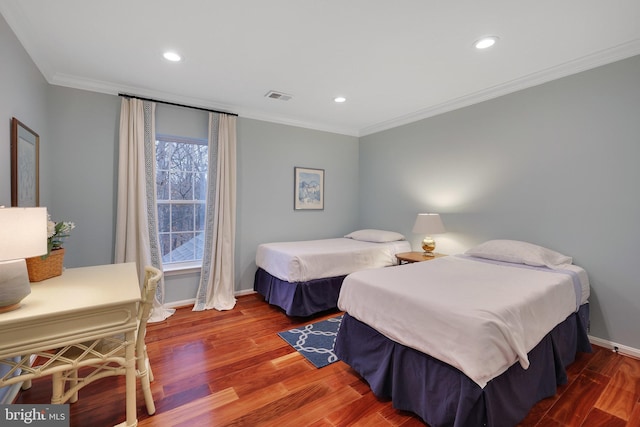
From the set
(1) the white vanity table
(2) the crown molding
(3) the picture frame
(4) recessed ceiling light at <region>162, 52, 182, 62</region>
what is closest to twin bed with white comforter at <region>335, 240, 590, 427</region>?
(1) the white vanity table

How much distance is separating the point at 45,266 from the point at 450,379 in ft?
7.95

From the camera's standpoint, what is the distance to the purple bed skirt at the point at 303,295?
3.09 metres

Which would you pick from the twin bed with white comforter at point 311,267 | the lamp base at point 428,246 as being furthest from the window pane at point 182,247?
the lamp base at point 428,246

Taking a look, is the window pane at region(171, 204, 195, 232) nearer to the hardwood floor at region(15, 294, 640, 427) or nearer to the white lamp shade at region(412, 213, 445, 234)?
the hardwood floor at region(15, 294, 640, 427)

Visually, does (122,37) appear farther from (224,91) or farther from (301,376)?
(301,376)

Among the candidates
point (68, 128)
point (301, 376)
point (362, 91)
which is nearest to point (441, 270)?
point (301, 376)

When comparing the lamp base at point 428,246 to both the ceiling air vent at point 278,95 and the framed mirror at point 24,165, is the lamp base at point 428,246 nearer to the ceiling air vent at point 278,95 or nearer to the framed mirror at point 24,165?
the ceiling air vent at point 278,95

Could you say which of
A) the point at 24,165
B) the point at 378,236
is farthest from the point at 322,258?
the point at 24,165

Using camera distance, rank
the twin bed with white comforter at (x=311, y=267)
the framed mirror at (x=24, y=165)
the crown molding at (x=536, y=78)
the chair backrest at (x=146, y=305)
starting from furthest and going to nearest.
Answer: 1. the twin bed with white comforter at (x=311, y=267)
2. the crown molding at (x=536, y=78)
3. the framed mirror at (x=24, y=165)
4. the chair backrest at (x=146, y=305)

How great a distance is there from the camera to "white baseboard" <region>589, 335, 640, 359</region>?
2322 mm

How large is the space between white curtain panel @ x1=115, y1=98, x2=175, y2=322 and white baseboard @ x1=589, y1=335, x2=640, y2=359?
4199mm

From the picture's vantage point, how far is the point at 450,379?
151cm

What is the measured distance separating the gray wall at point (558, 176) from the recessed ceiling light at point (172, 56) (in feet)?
9.92

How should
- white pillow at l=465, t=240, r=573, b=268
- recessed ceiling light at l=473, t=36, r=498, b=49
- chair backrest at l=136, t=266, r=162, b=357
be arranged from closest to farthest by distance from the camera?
chair backrest at l=136, t=266, r=162, b=357, recessed ceiling light at l=473, t=36, r=498, b=49, white pillow at l=465, t=240, r=573, b=268
